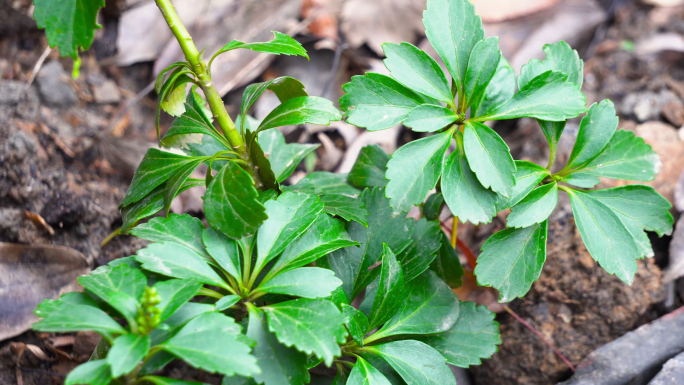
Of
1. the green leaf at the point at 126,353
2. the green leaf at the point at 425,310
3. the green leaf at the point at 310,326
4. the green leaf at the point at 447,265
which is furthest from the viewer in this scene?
the green leaf at the point at 447,265

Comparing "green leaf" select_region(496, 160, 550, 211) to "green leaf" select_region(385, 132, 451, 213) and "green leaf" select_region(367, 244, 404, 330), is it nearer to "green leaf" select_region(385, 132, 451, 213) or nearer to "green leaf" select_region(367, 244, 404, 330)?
"green leaf" select_region(385, 132, 451, 213)

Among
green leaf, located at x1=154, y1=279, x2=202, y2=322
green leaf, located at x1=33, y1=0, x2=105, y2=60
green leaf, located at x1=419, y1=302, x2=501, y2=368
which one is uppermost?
green leaf, located at x1=33, y1=0, x2=105, y2=60

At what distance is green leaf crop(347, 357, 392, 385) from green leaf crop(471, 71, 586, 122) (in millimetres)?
829

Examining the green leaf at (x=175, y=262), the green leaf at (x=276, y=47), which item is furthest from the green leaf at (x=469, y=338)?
the green leaf at (x=276, y=47)

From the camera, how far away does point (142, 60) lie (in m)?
2.88

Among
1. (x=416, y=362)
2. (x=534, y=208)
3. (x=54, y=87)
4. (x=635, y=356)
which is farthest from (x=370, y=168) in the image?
(x=54, y=87)

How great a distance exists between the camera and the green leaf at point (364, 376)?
129 cm

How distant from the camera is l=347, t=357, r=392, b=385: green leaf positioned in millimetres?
1293

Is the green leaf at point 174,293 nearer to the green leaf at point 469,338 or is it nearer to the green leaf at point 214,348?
the green leaf at point 214,348

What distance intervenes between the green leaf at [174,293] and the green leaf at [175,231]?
6.5 inches

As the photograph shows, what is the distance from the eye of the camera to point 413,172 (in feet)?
4.66

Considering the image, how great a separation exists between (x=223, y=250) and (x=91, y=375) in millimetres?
442

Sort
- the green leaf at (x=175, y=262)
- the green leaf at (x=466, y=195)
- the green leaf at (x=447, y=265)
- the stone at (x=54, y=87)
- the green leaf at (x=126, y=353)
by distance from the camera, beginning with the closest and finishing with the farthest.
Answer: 1. the green leaf at (x=126, y=353)
2. the green leaf at (x=175, y=262)
3. the green leaf at (x=466, y=195)
4. the green leaf at (x=447, y=265)
5. the stone at (x=54, y=87)

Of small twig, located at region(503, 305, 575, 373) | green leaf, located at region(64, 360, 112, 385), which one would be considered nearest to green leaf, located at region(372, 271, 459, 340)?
small twig, located at region(503, 305, 575, 373)
